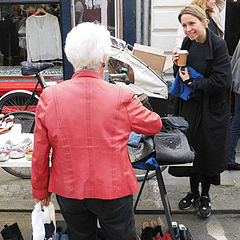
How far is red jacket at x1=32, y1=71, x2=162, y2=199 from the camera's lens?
2111 millimetres

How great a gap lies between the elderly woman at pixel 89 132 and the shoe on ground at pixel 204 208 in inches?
68.6

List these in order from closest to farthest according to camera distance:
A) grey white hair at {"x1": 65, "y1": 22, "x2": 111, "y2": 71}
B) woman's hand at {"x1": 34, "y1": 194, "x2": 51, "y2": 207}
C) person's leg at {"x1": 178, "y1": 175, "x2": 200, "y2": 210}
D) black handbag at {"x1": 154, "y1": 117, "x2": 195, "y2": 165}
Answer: grey white hair at {"x1": 65, "y1": 22, "x2": 111, "y2": 71}
woman's hand at {"x1": 34, "y1": 194, "x2": 51, "y2": 207}
black handbag at {"x1": 154, "y1": 117, "x2": 195, "y2": 165}
person's leg at {"x1": 178, "y1": 175, "x2": 200, "y2": 210}

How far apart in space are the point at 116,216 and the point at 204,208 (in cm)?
178

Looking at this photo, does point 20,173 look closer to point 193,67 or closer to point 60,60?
point 193,67

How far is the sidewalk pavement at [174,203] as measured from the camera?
12.4 ft

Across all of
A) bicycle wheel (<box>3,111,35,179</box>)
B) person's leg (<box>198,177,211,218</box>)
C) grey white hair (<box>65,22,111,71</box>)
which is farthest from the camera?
bicycle wheel (<box>3,111,35,179</box>)

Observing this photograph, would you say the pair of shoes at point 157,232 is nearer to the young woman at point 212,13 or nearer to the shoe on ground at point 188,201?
the shoe on ground at point 188,201

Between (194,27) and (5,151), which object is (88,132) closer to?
(5,151)

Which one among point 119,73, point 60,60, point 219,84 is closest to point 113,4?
point 60,60

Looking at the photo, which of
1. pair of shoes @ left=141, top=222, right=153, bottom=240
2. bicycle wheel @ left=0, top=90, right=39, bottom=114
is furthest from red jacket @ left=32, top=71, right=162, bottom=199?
bicycle wheel @ left=0, top=90, right=39, bottom=114

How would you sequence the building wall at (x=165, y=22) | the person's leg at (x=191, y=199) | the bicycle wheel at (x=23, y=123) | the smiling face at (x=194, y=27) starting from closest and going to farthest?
the smiling face at (x=194, y=27) < the person's leg at (x=191, y=199) < the bicycle wheel at (x=23, y=123) < the building wall at (x=165, y=22)

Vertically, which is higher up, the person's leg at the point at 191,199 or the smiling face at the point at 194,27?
the smiling face at the point at 194,27

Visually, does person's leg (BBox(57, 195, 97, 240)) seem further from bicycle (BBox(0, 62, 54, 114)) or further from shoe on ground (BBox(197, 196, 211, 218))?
bicycle (BBox(0, 62, 54, 114))

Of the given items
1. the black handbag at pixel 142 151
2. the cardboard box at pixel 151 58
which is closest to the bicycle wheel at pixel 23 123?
the cardboard box at pixel 151 58
